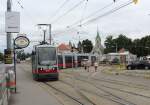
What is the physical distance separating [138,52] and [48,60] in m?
128

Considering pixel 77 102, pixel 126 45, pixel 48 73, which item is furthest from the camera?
pixel 126 45

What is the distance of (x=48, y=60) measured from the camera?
1479 inches

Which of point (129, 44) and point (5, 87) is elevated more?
point (129, 44)

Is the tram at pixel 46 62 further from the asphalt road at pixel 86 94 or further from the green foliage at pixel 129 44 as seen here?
the green foliage at pixel 129 44

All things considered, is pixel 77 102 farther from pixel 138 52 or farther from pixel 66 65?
pixel 138 52

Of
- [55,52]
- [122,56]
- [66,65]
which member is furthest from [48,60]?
[122,56]

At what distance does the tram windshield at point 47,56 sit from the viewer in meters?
37.4

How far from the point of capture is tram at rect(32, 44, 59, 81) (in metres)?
37.3

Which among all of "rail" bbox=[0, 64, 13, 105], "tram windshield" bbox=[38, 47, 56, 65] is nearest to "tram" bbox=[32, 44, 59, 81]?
"tram windshield" bbox=[38, 47, 56, 65]

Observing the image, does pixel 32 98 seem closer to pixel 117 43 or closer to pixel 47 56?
pixel 47 56

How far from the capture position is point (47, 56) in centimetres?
3772

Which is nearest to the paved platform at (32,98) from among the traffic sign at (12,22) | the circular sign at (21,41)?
the circular sign at (21,41)

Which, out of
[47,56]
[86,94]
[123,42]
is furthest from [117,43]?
[86,94]

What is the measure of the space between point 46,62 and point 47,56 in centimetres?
64
